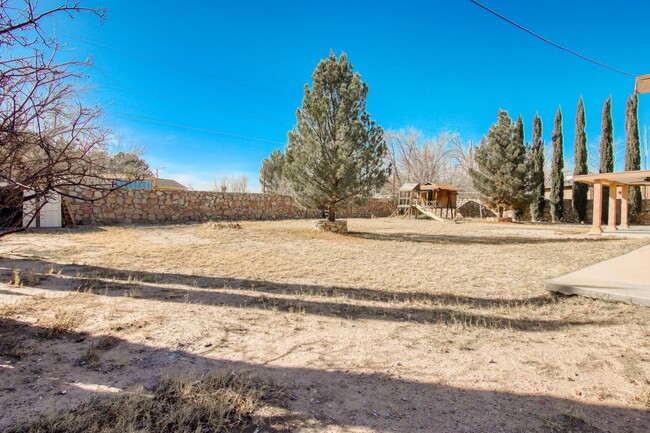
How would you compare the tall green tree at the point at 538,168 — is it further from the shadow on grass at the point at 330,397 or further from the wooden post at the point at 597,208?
the shadow on grass at the point at 330,397

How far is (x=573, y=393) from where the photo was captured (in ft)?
7.25

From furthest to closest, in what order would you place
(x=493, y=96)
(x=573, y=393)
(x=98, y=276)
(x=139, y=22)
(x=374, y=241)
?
(x=493, y=96) → (x=139, y=22) → (x=374, y=241) → (x=98, y=276) → (x=573, y=393)

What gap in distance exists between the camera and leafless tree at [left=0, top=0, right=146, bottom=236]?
2.06 m

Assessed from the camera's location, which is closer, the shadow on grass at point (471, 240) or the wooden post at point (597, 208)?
the shadow on grass at point (471, 240)

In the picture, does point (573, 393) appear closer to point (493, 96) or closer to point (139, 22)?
point (139, 22)

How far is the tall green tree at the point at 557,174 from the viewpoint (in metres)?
22.8

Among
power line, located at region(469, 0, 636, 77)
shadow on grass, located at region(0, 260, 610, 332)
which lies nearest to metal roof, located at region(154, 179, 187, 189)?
shadow on grass, located at region(0, 260, 610, 332)

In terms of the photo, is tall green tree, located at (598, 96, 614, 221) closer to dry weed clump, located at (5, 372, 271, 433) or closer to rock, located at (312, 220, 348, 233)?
rock, located at (312, 220, 348, 233)

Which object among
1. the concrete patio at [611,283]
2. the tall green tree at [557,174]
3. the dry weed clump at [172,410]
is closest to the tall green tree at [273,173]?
the tall green tree at [557,174]

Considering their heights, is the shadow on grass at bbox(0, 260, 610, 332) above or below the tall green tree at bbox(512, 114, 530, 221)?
below

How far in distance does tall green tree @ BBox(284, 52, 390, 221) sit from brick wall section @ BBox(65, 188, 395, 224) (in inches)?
63.4

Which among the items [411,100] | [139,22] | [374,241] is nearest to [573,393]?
[374,241]

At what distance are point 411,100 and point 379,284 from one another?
2409cm

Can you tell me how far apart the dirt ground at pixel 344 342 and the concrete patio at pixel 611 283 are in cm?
17
